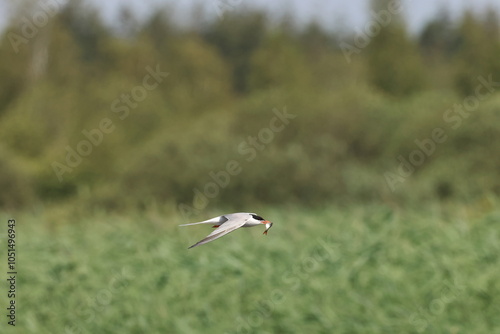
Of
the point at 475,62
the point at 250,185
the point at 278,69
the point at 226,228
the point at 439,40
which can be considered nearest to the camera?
the point at 226,228

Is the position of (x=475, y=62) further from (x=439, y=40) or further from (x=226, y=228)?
(x=226, y=228)

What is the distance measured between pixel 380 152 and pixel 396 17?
84.7 feet

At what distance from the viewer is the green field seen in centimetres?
1509

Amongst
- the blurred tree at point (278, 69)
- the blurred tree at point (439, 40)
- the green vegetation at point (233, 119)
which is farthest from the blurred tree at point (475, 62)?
the blurred tree at point (439, 40)

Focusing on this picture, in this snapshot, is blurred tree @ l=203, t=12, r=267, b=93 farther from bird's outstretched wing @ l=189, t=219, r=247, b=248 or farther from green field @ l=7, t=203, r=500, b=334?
bird's outstretched wing @ l=189, t=219, r=247, b=248

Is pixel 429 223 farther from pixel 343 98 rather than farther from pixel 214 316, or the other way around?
pixel 343 98

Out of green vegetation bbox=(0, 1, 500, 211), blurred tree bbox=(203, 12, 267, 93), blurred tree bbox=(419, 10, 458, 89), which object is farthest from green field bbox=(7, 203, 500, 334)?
blurred tree bbox=(419, 10, 458, 89)

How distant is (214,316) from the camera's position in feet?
50.5

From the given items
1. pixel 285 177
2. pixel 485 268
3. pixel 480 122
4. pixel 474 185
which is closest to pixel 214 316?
pixel 485 268

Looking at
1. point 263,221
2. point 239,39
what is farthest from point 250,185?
point 239,39

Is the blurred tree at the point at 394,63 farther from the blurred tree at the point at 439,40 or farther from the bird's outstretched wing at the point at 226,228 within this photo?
the bird's outstretched wing at the point at 226,228

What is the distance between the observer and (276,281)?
16.2 m

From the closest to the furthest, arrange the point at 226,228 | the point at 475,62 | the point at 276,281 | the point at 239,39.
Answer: the point at 226,228 → the point at 276,281 → the point at 475,62 → the point at 239,39

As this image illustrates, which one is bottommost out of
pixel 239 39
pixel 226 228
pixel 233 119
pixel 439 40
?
pixel 439 40
